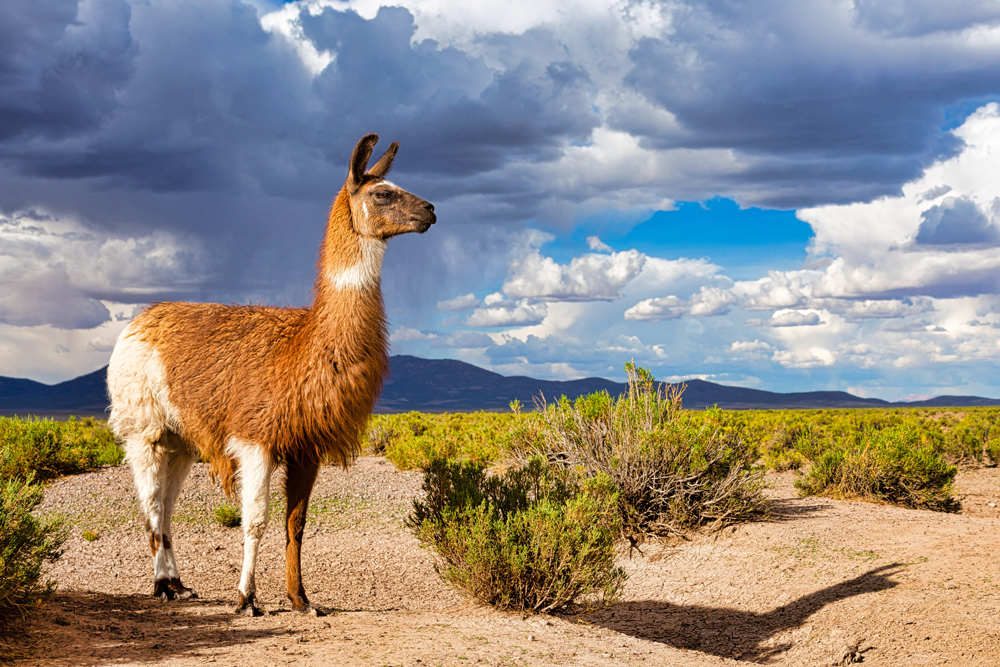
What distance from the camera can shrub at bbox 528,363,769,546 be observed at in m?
10.9

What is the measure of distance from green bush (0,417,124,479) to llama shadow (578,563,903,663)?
1135 cm

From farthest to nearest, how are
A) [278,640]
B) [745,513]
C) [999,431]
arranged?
1. [999,431]
2. [745,513]
3. [278,640]

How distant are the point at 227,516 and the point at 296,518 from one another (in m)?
5.54

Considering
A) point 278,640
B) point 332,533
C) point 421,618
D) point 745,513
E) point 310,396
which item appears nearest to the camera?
point 278,640

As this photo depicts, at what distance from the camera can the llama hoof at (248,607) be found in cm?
711

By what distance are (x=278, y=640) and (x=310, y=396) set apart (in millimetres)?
2066

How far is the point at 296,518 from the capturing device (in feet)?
23.8

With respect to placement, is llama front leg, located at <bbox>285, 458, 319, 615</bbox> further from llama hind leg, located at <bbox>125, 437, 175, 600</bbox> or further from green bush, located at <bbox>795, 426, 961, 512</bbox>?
green bush, located at <bbox>795, 426, 961, 512</bbox>

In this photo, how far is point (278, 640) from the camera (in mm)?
6254

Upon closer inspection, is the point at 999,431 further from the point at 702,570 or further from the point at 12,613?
the point at 12,613

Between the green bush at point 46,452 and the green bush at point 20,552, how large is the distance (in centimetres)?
797

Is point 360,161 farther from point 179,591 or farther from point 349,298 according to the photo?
point 179,591

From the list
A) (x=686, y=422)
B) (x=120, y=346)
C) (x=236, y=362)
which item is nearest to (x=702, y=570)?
(x=686, y=422)

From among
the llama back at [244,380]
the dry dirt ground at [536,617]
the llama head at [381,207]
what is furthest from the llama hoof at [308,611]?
the llama head at [381,207]
